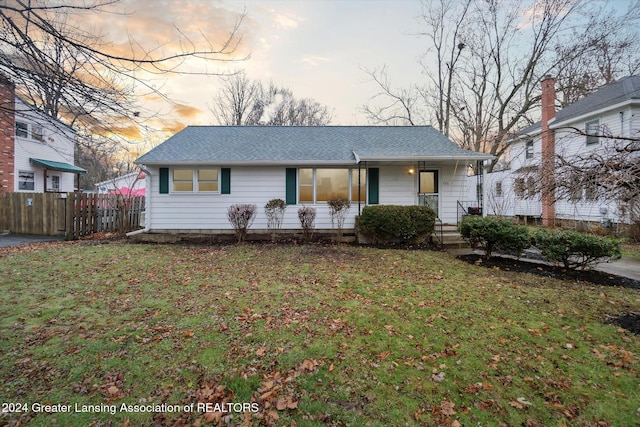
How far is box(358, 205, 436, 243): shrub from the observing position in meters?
9.15

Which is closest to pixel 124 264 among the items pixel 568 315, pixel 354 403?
pixel 354 403

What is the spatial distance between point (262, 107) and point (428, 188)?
22.5 metres

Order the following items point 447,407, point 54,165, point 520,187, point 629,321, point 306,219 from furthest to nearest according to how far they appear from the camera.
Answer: point 54,165 < point 306,219 < point 520,187 < point 629,321 < point 447,407

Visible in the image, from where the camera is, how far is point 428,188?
10.7 meters

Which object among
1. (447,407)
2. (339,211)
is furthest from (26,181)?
(447,407)

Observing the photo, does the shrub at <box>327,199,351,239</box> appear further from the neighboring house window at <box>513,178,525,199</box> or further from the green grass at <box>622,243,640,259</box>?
the green grass at <box>622,243,640,259</box>

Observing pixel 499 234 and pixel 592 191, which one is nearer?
pixel 592 191

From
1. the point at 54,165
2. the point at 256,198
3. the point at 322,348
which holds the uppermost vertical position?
the point at 54,165

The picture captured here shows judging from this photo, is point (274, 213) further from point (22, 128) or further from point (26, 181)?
point (26, 181)

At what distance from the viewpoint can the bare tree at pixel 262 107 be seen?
Answer: 26.8 meters

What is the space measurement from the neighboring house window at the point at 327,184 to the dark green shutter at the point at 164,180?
4.92 meters

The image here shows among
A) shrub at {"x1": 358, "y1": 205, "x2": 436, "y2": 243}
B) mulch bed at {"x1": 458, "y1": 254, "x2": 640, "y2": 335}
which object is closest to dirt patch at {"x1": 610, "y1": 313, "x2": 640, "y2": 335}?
mulch bed at {"x1": 458, "y1": 254, "x2": 640, "y2": 335}

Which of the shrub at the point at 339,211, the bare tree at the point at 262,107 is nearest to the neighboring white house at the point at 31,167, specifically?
the shrub at the point at 339,211

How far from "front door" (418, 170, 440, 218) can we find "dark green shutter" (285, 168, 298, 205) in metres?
4.72
